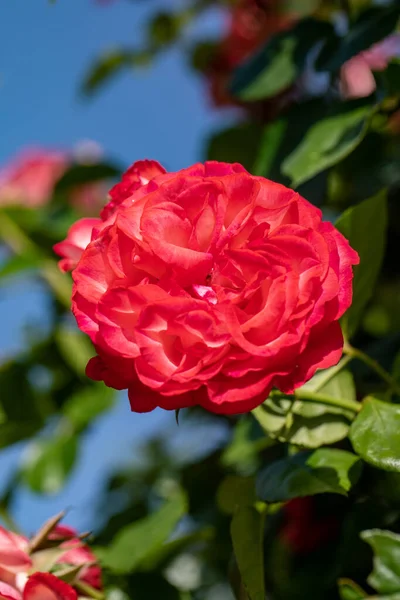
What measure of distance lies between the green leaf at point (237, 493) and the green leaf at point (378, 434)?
10 cm

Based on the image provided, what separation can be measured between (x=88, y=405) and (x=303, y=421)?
0.58m

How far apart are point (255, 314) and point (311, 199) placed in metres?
0.29

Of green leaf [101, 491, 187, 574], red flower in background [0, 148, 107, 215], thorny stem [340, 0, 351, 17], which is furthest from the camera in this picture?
red flower in background [0, 148, 107, 215]

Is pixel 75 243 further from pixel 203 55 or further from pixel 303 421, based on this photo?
pixel 203 55

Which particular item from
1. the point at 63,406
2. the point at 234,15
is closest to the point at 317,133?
the point at 63,406

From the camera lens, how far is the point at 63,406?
3.55 ft

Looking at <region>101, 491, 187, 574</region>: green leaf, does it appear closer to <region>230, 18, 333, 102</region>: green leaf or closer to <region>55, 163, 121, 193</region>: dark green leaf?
<region>230, 18, 333, 102</region>: green leaf

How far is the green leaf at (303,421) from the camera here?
0.49 meters

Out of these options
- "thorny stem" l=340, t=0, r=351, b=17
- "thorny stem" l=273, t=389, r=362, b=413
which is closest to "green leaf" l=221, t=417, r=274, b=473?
"thorny stem" l=273, t=389, r=362, b=413

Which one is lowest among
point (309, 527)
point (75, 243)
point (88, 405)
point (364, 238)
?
point (309, 527)

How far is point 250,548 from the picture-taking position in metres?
0.46

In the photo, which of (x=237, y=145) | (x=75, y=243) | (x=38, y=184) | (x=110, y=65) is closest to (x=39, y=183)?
(x=38, y=184)

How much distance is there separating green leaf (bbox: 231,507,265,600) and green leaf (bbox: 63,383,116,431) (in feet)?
1.78

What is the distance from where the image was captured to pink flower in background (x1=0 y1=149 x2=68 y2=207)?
157 cm
